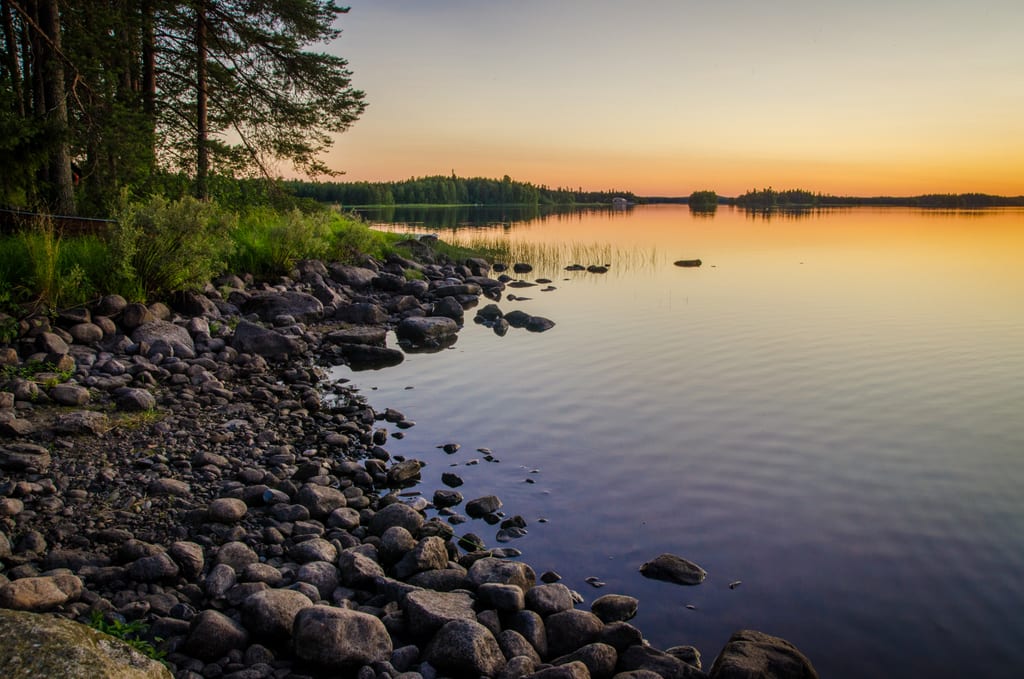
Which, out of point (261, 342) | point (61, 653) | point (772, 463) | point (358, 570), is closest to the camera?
point (61, 653)

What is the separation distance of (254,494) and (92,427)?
1.96 meters

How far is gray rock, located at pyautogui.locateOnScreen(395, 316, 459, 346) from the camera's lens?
1356 cm

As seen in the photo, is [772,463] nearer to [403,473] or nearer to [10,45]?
[403,473]

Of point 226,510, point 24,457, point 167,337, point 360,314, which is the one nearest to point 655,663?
point 226,510

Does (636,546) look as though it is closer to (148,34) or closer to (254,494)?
(254,494)

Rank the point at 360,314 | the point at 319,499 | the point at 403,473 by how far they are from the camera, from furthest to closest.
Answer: the point at 360,314 → the point at 403,473 → the point at 319,499

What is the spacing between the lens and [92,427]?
20.9 ft

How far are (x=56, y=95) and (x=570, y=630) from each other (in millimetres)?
14155

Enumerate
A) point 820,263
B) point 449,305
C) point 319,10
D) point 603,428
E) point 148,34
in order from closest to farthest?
point 603,428
point 449,305
point 148,34
point 319,10
point 820,263

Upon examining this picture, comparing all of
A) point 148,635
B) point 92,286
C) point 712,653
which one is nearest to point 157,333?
point 92,286

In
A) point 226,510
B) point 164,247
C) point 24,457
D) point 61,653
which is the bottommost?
point 226,510

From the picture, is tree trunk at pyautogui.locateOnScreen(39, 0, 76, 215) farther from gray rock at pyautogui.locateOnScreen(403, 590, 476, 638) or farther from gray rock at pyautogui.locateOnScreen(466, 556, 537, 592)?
gray rock at pyautogui.locateOnScreen(403, 590, 476, 638)

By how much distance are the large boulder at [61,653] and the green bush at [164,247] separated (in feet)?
29.4

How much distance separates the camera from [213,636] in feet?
12.3
